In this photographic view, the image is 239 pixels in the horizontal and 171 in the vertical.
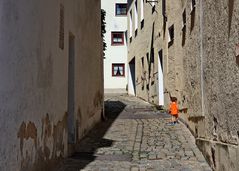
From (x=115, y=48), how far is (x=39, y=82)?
95.2 feet

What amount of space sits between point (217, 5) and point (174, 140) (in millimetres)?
4683

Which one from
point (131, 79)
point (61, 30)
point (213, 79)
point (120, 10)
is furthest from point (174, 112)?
point (120, 10)

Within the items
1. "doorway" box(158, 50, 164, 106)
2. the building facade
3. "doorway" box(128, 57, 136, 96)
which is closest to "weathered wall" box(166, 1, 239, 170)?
"doorway" box(158, 50, 164, 106)

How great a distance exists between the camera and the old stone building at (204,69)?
6.58 m

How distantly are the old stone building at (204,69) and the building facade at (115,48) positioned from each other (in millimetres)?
14486

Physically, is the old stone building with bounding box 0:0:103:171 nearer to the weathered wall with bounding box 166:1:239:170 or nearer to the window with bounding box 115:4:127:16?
the weathered wall with bounding box 166:1:239:170

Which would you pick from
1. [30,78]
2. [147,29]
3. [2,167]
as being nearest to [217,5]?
[30,78]

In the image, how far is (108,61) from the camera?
3500 cm

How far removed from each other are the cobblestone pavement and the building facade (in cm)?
1943

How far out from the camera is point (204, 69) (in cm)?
914

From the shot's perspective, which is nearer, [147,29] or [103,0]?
[147,29]

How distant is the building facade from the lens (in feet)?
115

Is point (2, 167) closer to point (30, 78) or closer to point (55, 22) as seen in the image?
point (30, 78)

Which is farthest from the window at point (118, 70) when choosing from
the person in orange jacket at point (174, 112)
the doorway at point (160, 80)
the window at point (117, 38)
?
the person in orange jacket at point (174, 112)
